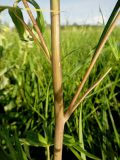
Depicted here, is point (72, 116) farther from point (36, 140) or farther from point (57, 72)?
point (57, 72)

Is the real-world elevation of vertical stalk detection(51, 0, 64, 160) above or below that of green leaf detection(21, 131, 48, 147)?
above

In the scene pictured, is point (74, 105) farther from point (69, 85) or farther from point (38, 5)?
point (69, 85)

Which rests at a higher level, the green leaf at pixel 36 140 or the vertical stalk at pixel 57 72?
the vertical stalk at pixel 57 72

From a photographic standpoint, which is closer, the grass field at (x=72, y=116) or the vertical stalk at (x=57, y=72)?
the vertical stalk at (x=57, y=72)

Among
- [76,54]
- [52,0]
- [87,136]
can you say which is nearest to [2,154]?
[52,0]

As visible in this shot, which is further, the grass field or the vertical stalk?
the grass field

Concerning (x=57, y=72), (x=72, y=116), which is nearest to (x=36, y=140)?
(x=57, y=72)

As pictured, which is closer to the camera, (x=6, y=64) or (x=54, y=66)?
(x=54, y=66)

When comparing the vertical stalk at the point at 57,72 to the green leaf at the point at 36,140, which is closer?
the vertical stalk at the point at 57,72
